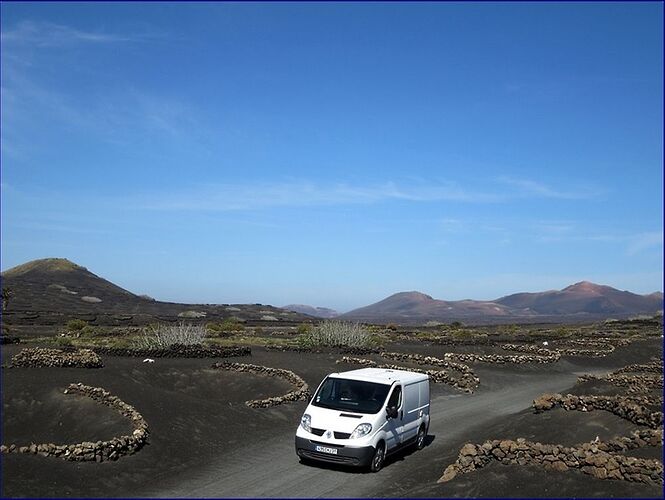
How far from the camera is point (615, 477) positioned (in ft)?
39.3

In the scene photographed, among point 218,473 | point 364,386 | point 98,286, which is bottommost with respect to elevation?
point 218,473

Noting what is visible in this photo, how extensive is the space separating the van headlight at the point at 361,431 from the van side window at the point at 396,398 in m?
1.34

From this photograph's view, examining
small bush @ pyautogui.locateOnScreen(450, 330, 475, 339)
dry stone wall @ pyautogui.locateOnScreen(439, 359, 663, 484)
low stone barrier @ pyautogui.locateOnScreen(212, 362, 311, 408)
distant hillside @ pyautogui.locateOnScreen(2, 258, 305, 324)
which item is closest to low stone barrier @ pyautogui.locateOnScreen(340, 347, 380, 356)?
low stone barrier @ pyautogui.locateOnScreen(212, 362, 311, 408)

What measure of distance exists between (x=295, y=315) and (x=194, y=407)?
11837 centimetres

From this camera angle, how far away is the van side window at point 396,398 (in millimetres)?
16000

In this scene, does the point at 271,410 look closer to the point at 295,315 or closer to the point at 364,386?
the point at 364,386

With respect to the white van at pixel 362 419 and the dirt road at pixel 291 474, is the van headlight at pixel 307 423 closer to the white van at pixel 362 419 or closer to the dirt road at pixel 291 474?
the white van at pixel 362 419

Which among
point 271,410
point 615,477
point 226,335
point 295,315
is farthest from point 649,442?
point 295,315

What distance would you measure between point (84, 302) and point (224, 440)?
99.6 meters

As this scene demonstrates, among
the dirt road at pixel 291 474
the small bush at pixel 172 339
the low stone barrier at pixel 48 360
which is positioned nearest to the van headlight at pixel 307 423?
the dirt road at pixel 291 474

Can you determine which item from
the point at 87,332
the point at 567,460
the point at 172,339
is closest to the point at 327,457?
the point at 567,460

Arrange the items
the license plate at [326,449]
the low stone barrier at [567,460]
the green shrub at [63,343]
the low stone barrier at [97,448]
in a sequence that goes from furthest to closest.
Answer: the green shrub at [63,343] → the license plate at [326,449] → the low stone barrier at [97,448] → the low stone barrier at [567,460]

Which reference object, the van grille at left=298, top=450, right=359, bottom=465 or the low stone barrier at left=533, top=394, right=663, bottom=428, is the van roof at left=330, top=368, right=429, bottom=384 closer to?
the van grille at left=298, top=450, right=359, bottom=465

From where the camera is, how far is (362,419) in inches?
585
